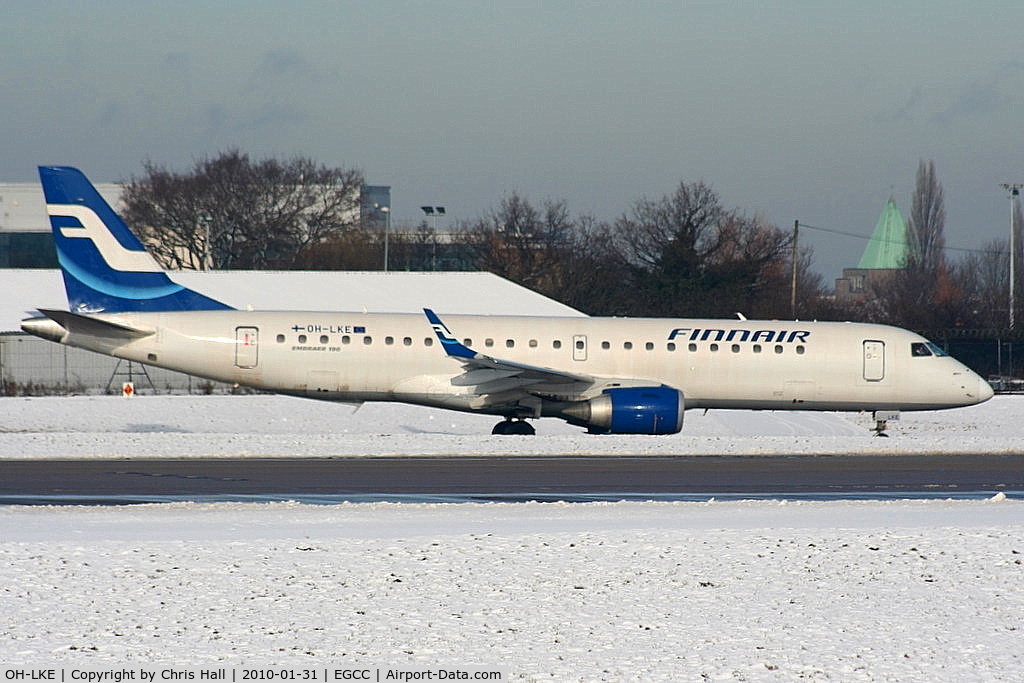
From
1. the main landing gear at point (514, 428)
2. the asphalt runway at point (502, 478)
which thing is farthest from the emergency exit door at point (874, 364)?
the main landing gear at point (514, 428)

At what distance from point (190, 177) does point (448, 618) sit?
287 feet

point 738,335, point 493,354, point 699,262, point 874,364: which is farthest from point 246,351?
point 699,262

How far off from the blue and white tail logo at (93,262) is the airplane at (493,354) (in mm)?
29

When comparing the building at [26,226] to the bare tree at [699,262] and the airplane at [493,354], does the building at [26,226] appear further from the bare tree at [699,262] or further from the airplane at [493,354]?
the airplane at [493,354]

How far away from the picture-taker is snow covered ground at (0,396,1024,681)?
27.2ft

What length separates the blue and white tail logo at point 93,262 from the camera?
2816 cm

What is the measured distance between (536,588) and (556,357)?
1813cm

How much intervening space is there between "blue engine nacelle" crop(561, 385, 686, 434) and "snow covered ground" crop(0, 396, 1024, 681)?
1097 centimetres

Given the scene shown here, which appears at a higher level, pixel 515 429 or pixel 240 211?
pixel 240 211

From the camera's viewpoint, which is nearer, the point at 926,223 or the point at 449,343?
the point at 449,343

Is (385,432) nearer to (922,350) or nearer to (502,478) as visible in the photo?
(922,350)

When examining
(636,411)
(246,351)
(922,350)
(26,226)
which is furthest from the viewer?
(26,226)

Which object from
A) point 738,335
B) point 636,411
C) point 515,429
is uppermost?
point 738,335

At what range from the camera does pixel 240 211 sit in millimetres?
88438
